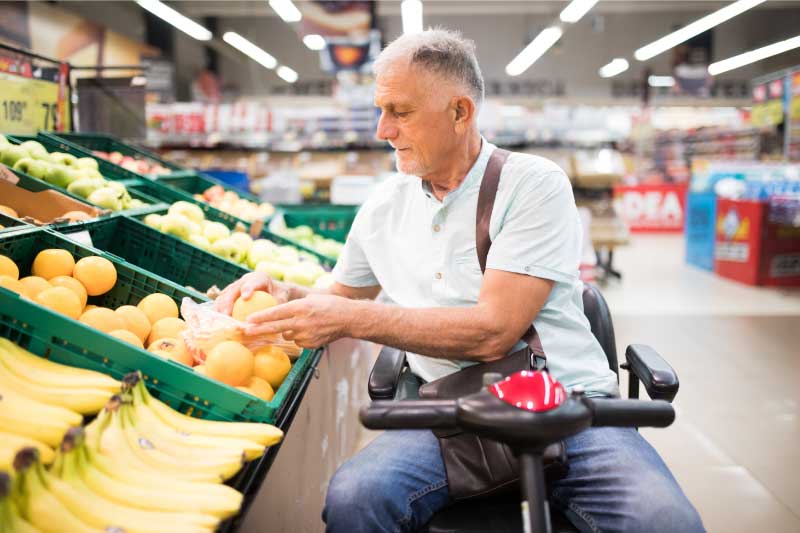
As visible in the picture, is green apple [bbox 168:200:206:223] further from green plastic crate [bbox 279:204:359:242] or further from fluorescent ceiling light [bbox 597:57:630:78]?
fluorescent ceiling light [bbox 597:57:630:78]

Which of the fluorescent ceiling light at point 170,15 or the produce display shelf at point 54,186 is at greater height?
the fluorescent ceiling light at point 170,15

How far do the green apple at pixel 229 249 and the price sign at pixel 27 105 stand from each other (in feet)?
5.10

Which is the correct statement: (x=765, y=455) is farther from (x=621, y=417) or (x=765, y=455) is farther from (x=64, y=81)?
(x=64, y=81)

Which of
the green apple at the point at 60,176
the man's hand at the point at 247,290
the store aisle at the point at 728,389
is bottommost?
the store aisle at the point at 728,389

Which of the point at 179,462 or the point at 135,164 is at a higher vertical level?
the point at 135,164

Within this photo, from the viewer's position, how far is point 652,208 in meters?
13.8

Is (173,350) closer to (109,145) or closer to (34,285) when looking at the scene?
(34,285)

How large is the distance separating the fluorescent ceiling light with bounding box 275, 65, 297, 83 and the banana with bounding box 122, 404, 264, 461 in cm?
1713

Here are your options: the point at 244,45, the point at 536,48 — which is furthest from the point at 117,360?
the point at 536,48

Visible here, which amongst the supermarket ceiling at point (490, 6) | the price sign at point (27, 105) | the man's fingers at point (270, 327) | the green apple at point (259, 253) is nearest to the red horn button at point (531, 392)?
the man's fingers at point (270, 327)

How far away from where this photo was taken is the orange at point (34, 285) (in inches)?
63.8

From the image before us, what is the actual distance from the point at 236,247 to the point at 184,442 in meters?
1.65

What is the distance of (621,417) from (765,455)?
273 cm

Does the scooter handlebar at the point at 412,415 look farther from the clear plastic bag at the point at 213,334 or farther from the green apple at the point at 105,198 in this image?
the green apple at the point at 105,198
